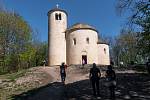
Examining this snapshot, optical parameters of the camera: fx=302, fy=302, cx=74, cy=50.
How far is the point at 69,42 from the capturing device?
53188mm

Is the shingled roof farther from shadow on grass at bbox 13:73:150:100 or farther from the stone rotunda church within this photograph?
shadow on grass at bbox 13:73:150:100

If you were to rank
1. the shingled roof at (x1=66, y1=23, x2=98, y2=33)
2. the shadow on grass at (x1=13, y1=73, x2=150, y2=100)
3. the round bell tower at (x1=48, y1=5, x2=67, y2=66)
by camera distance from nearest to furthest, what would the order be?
the shadow on grass at (x1=13, y1=73, x2=150, y2=100), the shingled roof at (x1=66, y1=23, x2=98, y2=33), the round bell tower at (x1=48, y1=5, x2=67, y2=66)

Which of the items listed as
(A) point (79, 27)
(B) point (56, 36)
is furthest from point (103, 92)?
(B) point (56, 36)

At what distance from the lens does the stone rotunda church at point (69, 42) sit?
52.0 m

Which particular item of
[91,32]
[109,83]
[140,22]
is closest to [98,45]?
[91,32]

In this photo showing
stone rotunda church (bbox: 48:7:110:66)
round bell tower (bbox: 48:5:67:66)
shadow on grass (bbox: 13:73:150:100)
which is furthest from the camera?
round bell tower (bbox: 48:5:67:66)

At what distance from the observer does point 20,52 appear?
195ft

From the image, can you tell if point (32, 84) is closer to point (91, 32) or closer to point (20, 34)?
point (91, 32)

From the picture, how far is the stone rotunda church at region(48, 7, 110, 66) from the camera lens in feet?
171

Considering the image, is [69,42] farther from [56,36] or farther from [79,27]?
[79,27]

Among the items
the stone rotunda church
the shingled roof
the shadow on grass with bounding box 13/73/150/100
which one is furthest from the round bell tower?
the shadow on grass with bounding box 13/73/150/100

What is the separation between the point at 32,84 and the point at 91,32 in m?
25.3

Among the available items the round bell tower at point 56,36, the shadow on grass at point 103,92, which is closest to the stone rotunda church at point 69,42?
the round bell tower at point 56,36

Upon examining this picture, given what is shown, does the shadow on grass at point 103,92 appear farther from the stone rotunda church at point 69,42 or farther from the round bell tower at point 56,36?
the round bell tower at point 56,36
